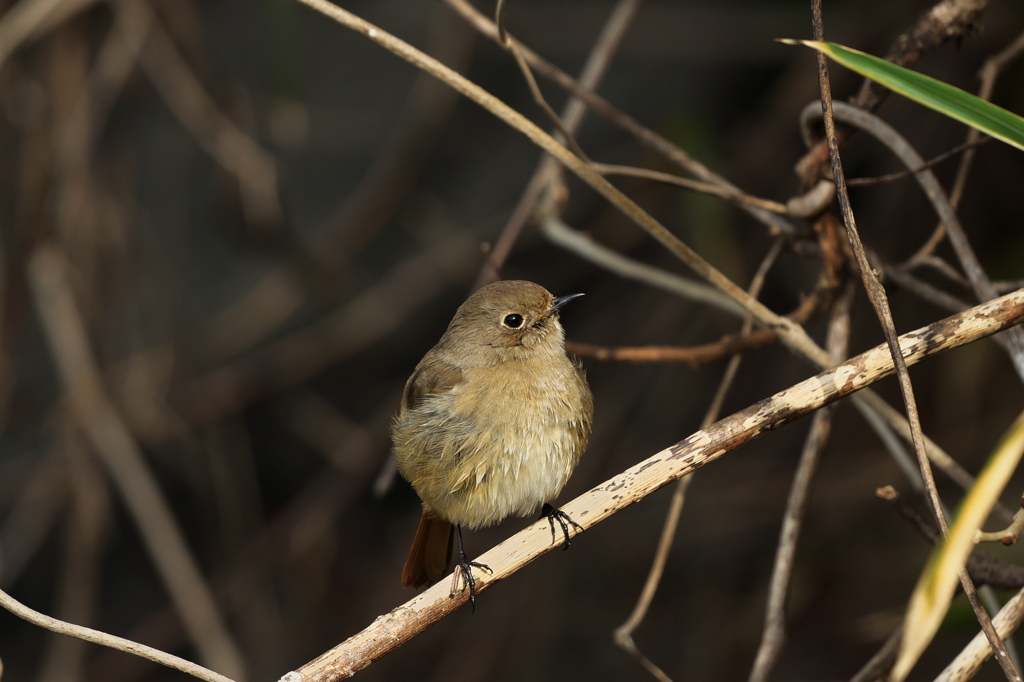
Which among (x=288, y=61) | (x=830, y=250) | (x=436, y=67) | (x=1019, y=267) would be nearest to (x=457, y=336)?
(x=436, y=67)

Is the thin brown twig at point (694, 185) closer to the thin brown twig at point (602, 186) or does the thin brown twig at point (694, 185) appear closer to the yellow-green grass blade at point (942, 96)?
the thin brown twig at point (602, 186)

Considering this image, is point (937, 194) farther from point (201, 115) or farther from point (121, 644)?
point (201, 115)

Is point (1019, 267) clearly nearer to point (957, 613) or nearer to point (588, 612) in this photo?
point (957, 613)

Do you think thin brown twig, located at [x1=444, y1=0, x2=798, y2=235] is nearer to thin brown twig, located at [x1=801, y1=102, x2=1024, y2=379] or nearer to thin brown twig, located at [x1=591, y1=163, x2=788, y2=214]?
thin brown twig, located at [x1=591, y1=163, x2=788, y2=214]

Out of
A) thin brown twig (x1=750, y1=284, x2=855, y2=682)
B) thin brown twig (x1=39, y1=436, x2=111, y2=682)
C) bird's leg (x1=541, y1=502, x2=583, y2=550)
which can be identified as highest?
thin brown twig (x1=39, y1=436, x2=111, y2=682)

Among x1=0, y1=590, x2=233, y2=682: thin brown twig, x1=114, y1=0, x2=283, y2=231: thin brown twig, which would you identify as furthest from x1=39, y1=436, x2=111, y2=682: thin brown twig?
x1=0, y1=590, x2=233, y2=682: thin brown twig

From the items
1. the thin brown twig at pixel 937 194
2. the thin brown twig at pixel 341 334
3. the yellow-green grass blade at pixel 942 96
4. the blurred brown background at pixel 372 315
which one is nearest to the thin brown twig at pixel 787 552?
the thin brown twig at pixel 937 194

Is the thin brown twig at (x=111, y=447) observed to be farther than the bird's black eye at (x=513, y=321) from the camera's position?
Yes
